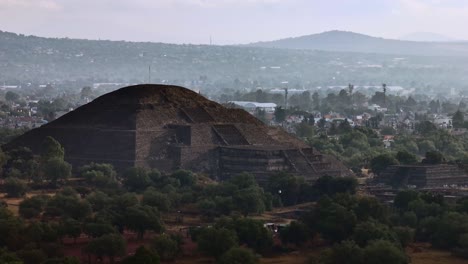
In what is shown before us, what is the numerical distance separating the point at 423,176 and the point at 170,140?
1728 centimetres

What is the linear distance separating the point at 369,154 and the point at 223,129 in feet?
56.4

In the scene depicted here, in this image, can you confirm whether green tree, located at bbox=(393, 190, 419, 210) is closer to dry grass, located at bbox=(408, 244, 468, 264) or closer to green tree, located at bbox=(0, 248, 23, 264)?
dry grass, located at bbox=(408, 244, 468, 264)

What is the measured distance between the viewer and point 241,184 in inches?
3241

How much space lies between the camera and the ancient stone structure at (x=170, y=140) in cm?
9219

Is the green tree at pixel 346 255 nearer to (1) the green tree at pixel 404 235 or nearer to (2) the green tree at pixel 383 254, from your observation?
(2) the green tree at pixel 383 254

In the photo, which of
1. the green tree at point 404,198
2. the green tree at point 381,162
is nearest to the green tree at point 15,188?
the green tree at point 404,198

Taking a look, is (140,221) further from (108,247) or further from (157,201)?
(108,247)

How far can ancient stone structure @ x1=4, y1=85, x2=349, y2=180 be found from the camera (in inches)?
3629

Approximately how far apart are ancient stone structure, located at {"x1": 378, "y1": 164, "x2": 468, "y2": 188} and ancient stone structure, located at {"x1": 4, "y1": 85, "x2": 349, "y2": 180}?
3.60 m

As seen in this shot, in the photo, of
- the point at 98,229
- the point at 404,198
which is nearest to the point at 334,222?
the point at 404,198

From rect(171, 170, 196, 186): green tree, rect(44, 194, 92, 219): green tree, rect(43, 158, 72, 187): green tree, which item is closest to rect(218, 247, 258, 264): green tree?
rect(44, 194, 92, 219): green tree

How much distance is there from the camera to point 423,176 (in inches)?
3570

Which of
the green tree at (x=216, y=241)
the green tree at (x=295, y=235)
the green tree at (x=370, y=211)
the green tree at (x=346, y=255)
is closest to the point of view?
the green tree at (x=346, y=255)

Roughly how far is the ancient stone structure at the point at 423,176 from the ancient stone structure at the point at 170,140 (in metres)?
3.60
